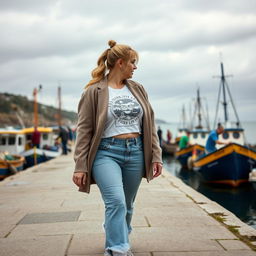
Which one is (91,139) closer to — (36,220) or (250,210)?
(36,220)

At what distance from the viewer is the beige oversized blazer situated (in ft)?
11.0

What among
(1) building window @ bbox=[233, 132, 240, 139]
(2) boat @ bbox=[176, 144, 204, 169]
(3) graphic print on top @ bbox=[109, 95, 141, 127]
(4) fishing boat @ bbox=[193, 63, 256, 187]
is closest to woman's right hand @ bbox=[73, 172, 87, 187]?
(3) graphic print on top @ bbox=[109, 95, 141, 127]

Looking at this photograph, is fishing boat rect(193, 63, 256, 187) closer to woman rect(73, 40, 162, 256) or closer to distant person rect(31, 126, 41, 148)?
woman rect(73, 40, 162, 256)

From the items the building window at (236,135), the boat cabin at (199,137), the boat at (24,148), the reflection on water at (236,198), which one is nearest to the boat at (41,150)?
the boat at (24,148)

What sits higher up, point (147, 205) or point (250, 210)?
point (147, 205)

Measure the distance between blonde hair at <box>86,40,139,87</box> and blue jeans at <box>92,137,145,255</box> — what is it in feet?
2.14

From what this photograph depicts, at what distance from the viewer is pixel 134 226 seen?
4.89 metres

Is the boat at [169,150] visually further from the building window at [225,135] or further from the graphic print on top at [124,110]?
the graphic print on top at [124,110]

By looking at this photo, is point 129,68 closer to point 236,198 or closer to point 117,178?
point 117,178

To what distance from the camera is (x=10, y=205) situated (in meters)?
7.08

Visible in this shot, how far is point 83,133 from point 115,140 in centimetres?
30

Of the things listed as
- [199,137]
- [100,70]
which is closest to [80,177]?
[100,70]

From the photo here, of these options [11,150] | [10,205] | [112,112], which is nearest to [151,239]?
[112,112]

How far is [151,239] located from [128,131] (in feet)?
4.81
